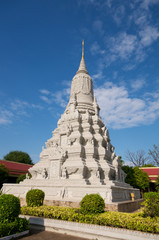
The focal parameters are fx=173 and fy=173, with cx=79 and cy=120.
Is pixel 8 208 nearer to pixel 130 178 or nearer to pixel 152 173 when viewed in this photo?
pixel 130 178

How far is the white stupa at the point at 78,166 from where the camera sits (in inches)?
612

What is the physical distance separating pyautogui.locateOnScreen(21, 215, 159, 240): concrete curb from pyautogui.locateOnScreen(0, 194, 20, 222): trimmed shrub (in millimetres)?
1989

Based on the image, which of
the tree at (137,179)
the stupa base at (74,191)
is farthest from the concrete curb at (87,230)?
the tree at (137,179)

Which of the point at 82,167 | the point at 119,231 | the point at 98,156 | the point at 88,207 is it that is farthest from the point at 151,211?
the point at 98,156

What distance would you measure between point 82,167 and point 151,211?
9.12m

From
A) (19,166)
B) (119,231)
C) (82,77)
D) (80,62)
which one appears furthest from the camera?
(19,166)

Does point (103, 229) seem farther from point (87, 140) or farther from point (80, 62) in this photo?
point (80, 62)

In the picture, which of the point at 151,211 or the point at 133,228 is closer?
the point at 133,228

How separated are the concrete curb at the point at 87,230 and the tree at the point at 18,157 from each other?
40242mm

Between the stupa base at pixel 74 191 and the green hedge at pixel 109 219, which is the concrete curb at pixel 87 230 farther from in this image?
the stupa base at pixel 74 191

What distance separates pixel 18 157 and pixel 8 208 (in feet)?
139

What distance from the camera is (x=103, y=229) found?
7.98 meters

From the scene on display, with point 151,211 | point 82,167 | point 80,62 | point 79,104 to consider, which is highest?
point 80,62

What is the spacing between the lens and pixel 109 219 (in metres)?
8.36
